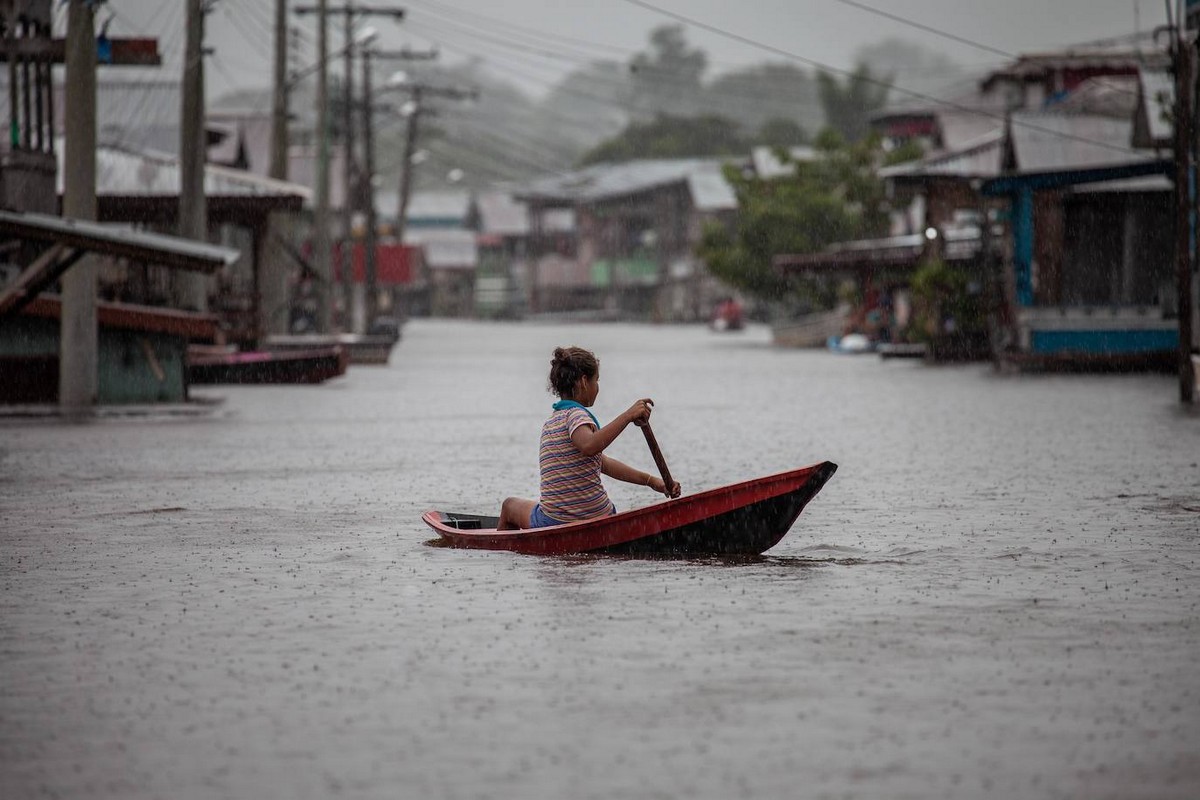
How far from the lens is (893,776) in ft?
19.4

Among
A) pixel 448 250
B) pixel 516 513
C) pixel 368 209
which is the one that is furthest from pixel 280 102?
pixel 448 250

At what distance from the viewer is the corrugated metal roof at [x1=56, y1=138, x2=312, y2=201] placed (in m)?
36.8

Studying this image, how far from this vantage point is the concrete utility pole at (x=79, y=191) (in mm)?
25469

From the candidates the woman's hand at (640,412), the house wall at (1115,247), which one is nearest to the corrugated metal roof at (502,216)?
the house wall at (1115,247)

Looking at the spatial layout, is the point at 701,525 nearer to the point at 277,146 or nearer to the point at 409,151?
the point at 277,146

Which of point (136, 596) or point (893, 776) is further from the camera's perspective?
point (136, 596)

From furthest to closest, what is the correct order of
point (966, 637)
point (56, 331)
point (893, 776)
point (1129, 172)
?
point (1129, 172), point (56, 331), point (966, 637), point (893, 776)

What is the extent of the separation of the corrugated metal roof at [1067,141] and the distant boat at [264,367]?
48.8ft

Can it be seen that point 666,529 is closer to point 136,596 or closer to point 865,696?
point 136,596

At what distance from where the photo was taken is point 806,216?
219ft

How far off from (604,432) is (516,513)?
107 cm

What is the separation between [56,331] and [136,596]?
1776cm

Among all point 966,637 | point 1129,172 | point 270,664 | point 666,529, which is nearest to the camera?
point 270,664

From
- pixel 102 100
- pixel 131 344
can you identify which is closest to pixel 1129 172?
pixel 131 344
